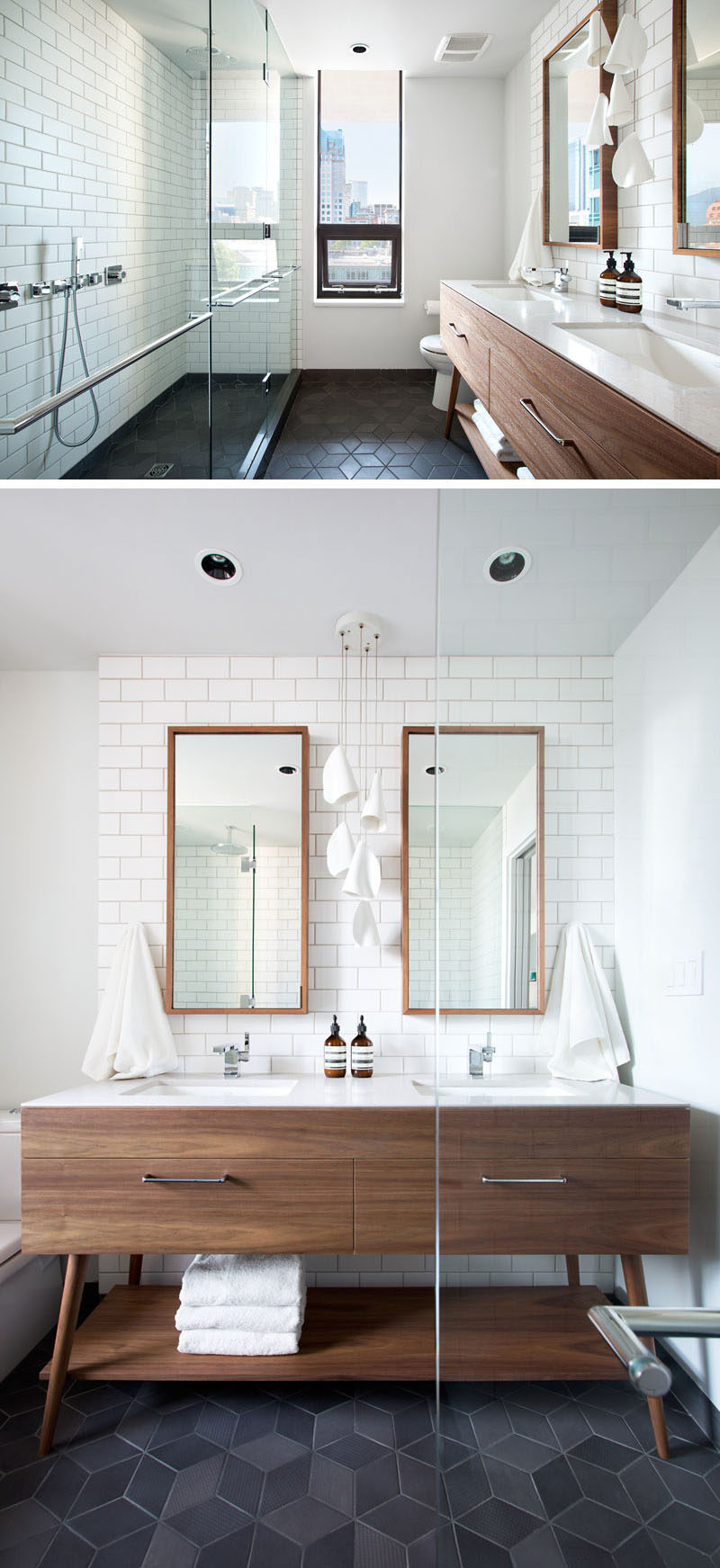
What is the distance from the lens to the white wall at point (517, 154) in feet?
6.26

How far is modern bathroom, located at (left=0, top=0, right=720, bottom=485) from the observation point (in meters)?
1.86

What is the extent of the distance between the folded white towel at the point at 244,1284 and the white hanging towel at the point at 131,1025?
0.72m

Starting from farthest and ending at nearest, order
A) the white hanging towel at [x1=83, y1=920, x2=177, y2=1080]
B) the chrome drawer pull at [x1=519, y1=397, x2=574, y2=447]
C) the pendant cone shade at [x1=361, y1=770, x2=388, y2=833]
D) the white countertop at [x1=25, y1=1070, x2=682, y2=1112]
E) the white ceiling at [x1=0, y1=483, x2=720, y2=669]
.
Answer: the white hanging towel at [x1=83, y1=920, x2=177, y2=1080], the pendant cone shade at [x1=361, y1=770, x2=388, y2=833], the white countertop at [x1=25, y1=1070, x2=682, y2=1112], the chrome drawer pull at [x1=519, y1=397, x2=574, y2=447], the white ceiling at [x1=0, y1=483, x2=720, y2=669]

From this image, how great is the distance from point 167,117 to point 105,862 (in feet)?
7.05

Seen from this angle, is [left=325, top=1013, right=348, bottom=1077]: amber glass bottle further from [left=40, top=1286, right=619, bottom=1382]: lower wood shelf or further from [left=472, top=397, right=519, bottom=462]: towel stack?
[left=472, top=397, right=519, bottom=462]: towel stack

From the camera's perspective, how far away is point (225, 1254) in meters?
2.59

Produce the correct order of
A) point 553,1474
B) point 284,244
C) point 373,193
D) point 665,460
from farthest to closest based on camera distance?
point 284,244 < point 373,193 < point 665,460 < point 553,1474

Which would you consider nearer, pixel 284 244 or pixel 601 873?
pixel 601 873

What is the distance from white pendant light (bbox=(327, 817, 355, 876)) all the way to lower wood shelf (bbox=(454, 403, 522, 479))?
1350mm

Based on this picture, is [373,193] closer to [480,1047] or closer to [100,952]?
[480,1047]

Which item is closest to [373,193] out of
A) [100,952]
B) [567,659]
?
[567,659]

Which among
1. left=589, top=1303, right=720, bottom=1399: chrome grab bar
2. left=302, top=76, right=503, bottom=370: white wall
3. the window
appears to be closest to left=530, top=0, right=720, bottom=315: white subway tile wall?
left=302, top=76, right=503, bottom=370: white wall

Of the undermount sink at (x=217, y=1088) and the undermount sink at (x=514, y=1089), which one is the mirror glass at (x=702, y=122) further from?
the undermount sink at (x=217, y=1088)

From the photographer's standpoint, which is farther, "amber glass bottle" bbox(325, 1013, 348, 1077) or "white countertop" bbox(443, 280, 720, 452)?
"amber glass bottle" bbox(325, 1013, 348, 1077)
